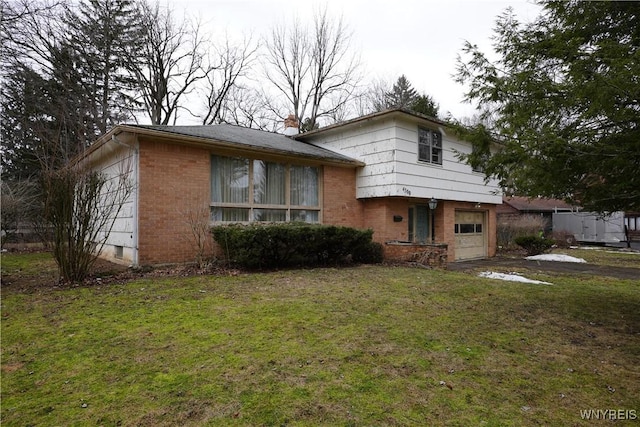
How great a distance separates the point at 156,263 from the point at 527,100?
26.1 ft

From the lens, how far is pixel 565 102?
3969 millimetres

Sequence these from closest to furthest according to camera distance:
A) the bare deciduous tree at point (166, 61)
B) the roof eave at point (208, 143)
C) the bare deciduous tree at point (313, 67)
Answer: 1. the roof eave at point (208, 143)
2. the bare deciduous tree at point (166, 61)
3. the bare deciduous tree at point (313, 67)

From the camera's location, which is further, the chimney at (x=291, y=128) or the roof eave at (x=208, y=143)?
the chimney at (x=291, y=128)

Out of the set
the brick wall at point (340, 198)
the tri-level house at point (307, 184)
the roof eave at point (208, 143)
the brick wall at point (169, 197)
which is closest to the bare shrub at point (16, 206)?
the tri-level house at point (307, 184)

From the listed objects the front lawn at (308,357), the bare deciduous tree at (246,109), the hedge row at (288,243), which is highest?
the bare deciduous tree at (246,109)

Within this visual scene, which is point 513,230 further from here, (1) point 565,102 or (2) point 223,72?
(2) point 223,72

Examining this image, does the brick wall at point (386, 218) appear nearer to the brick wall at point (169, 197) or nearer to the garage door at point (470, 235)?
the garage door at point (470, 235)

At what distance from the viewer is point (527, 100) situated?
14.2 ft

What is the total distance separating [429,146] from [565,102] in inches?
321

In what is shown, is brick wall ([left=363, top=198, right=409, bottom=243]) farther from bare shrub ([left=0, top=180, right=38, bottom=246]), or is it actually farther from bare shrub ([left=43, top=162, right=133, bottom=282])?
bare shrub ([left=0, top=180, right=38, bottom=246])

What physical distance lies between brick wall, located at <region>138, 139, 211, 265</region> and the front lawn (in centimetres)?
199

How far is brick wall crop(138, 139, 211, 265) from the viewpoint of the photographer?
7.90 m

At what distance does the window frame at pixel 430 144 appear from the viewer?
38.5 feet

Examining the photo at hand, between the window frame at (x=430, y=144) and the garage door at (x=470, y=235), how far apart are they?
2813 mm
